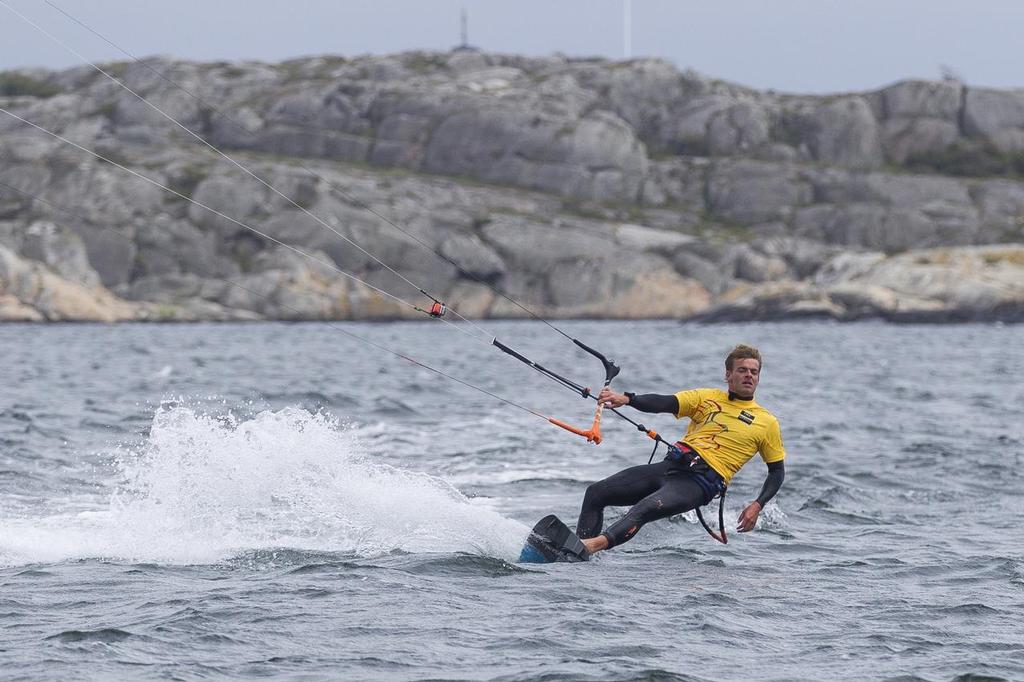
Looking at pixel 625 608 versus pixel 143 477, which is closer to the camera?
pixel 625 608

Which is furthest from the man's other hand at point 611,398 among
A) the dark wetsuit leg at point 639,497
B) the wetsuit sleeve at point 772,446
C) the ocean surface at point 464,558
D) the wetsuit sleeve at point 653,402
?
the wetsuit sleeve at point 772,446

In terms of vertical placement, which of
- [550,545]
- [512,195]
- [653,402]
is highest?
[512,195]

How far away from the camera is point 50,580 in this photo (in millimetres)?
10461

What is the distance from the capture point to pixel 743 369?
12.2 m

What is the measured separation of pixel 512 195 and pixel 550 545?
102 m

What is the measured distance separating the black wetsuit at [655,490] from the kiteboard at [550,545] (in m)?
0.43

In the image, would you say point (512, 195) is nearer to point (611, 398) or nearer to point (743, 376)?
point (743, 376)

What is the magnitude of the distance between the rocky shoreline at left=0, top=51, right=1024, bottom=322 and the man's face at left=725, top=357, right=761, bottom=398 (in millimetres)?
63914

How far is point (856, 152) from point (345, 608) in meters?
121

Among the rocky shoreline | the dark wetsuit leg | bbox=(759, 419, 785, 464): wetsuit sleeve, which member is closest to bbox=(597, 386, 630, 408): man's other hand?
the dark wetsuit leg

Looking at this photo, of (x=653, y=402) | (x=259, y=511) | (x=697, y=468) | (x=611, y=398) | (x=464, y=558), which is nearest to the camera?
(x=464, y=558)

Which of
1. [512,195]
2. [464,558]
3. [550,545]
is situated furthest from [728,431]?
[512,195]

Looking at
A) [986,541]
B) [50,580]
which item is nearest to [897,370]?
[986,541]

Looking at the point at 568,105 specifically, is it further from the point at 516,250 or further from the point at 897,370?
the point at 897,370
